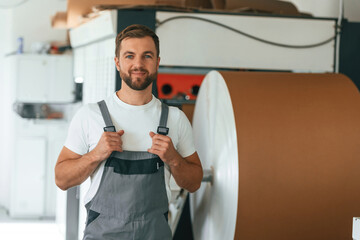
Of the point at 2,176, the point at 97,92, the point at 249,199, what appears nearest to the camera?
the point at 249,199

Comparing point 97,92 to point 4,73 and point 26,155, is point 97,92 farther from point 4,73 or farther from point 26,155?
point 4,73

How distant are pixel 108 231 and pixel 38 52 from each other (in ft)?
14.1

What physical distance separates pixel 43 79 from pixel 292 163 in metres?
3.97

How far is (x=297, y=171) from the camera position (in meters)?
1.85

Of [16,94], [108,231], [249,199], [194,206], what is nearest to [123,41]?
[108,231]

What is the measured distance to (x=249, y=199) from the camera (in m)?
1.84

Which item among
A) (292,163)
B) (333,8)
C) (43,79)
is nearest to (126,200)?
(292,163)

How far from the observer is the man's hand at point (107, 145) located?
1.50 metres

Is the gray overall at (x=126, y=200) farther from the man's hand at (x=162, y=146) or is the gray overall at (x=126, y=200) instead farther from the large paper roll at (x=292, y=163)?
the large paper roll at (x=292, y=163)

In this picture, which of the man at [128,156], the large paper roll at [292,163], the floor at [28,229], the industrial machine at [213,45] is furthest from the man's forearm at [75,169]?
the floor at [28,229]

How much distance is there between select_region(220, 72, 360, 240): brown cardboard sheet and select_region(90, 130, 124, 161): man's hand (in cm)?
50

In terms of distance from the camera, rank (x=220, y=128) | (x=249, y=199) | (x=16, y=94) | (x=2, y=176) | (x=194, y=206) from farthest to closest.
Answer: (x=2, y=176) < (x=16, y=94) < (x=194, y=206) < (x=220, y=128) < (x=249, y=199)

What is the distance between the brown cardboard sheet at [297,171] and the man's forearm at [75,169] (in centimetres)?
55

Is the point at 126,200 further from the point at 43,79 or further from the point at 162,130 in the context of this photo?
the point at 43,79
